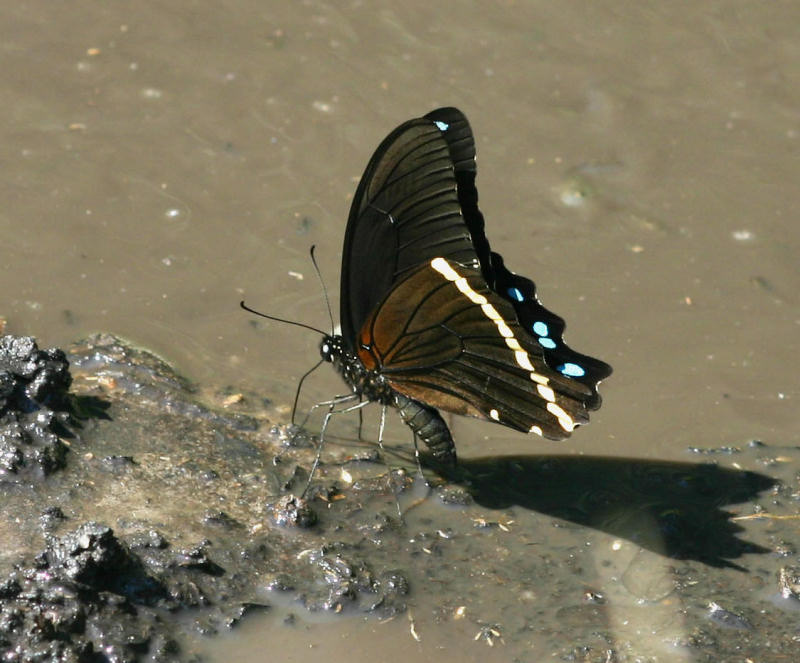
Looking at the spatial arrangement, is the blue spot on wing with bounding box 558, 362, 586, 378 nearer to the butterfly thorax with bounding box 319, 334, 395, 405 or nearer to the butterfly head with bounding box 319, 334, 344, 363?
the butterfly thorax with bounding box 319, 334, 395, 405

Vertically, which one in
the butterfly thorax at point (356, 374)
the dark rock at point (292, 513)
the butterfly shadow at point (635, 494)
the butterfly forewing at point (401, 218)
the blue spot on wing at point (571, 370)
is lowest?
the butterfly shadow at point (635, 494)

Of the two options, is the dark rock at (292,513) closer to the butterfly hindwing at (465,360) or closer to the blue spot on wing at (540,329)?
the butterfly hindwing at (465,360)

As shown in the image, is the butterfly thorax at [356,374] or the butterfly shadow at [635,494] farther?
the butterfly thorax at [356,374]

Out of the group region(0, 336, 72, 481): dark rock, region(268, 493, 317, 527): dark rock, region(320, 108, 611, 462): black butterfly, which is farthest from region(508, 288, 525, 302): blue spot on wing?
region(0, 336, 72, 481): dark rock

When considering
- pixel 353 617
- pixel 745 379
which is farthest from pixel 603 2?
pixel 353 617

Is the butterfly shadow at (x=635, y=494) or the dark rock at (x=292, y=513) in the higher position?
the dark rock at (x=292, y=513)

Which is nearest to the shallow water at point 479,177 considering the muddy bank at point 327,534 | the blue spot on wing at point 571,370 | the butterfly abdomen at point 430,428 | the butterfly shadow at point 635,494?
the butterfly shadow at point 635,494

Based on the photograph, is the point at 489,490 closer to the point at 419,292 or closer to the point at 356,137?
the point at 419,292

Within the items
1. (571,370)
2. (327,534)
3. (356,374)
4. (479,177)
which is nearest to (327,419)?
(356,374)
